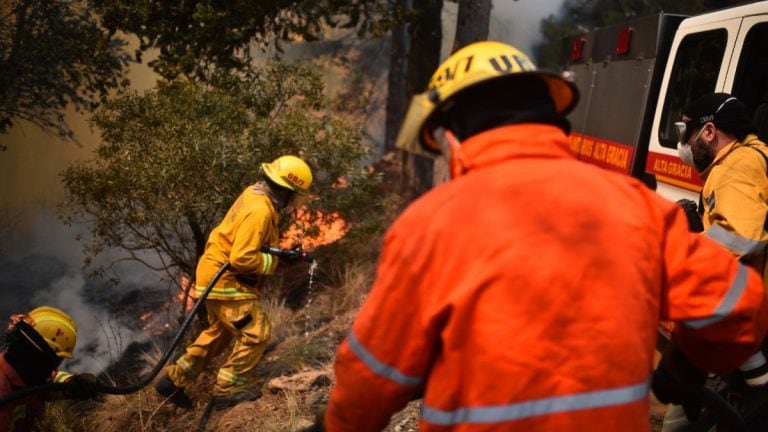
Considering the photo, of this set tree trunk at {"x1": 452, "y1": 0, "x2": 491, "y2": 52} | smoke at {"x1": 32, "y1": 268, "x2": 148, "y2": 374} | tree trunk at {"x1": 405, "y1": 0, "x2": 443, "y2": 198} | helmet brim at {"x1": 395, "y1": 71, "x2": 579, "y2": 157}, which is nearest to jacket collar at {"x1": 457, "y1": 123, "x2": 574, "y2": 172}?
helmet brim at {"x1": 395, "y1": 71, "x2": 579, "y2": 157}

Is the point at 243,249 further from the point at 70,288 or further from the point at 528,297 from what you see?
the point at 70,288

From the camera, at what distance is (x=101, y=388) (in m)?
3.67

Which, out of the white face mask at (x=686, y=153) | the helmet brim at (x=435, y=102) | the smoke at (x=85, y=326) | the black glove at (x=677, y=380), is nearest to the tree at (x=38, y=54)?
the smoke at (x=85, y=326)

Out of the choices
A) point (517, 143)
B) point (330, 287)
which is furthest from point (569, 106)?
point (330, 287)

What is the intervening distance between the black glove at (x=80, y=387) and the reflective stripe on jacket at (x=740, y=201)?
3.35 m

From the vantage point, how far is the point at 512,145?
1420 mm

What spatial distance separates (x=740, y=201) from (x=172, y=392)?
438 centimetres

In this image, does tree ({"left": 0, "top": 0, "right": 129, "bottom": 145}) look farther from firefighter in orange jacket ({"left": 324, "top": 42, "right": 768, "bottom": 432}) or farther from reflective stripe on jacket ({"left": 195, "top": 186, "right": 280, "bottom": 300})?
firefighter in orange jacket ({"left": 324, "top": 42, "right": 768, "bottom": 432})

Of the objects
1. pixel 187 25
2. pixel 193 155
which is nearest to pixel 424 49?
pixel 187 25

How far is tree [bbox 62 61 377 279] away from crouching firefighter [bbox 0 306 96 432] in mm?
2421

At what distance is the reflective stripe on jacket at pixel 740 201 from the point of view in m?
Result: 2.64

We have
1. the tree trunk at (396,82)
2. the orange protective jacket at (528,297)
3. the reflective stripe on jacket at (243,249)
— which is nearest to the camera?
the orange protective jacket at (528,297)

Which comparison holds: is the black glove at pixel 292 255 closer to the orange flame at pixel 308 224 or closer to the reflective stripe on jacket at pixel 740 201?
the orange flame at pixel 308 224

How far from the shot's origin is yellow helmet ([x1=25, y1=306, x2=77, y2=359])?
356cm
